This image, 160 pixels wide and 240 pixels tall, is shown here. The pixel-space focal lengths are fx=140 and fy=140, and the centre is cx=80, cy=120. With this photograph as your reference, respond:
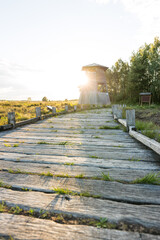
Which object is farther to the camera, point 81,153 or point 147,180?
point 81,153

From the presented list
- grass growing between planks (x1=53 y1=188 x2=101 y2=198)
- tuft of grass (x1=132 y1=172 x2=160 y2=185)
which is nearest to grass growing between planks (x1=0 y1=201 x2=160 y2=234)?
grass growing between planks (x1=53 y1=188 x2=101 y2=198)

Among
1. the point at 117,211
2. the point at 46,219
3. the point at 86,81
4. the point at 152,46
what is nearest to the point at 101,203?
the point at 117,211

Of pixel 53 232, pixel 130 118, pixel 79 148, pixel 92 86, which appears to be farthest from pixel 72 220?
pixel 92 86

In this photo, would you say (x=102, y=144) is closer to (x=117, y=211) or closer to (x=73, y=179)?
(x=73, y=179)

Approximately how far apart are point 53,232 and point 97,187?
2.52ft

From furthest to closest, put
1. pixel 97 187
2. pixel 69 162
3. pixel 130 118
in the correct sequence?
pixel 130 118 < pixel 69 162 < pixel 97 187

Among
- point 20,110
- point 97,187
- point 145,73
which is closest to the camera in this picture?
point 97,187

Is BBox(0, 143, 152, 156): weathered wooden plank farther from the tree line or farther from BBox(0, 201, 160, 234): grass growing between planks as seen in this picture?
the tree line

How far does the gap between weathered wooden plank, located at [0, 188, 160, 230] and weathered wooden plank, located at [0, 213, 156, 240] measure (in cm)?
13

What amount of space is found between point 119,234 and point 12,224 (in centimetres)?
93

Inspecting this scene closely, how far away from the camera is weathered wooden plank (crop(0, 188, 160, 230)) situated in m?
1.29

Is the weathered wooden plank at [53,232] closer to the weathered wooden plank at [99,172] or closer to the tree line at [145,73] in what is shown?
the weathered wooden plank at [99,172]

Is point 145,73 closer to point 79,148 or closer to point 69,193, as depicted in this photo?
point 79,148

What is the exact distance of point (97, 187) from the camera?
179 cm
